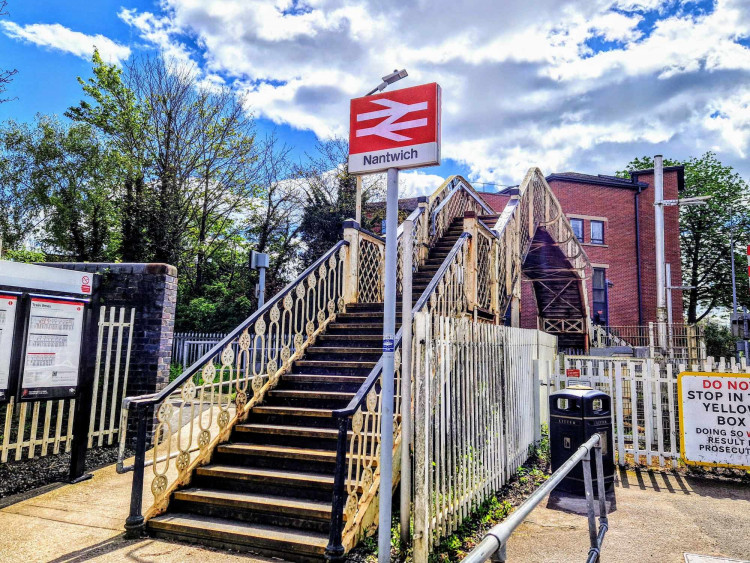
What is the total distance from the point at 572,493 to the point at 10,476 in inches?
260

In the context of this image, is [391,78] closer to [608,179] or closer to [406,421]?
[406,421]

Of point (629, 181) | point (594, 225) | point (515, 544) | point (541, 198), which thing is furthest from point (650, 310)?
point (515, 544)

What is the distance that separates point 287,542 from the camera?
401 cm

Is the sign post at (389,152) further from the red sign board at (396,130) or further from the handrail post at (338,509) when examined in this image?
the handrail post at (338,509)

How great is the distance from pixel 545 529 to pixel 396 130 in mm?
3986

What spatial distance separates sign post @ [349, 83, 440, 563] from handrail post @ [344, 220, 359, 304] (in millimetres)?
4463

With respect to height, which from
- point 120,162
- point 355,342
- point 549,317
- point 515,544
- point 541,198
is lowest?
point 515,544

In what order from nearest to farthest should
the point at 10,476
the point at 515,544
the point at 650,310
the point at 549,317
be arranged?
1. the point at 515,544
2. the point at 10,476
3. the point at 549,317
4. the point at 650,310

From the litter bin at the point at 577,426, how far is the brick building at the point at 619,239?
880 inches

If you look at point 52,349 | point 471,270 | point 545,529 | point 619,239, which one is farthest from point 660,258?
point 52,349

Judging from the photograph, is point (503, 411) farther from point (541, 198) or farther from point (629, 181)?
point (629, 181)

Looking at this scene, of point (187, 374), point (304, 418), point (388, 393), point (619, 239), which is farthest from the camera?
point (619, 239)

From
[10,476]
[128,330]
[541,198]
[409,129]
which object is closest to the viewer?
[409,129]

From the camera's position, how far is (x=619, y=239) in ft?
94.8
